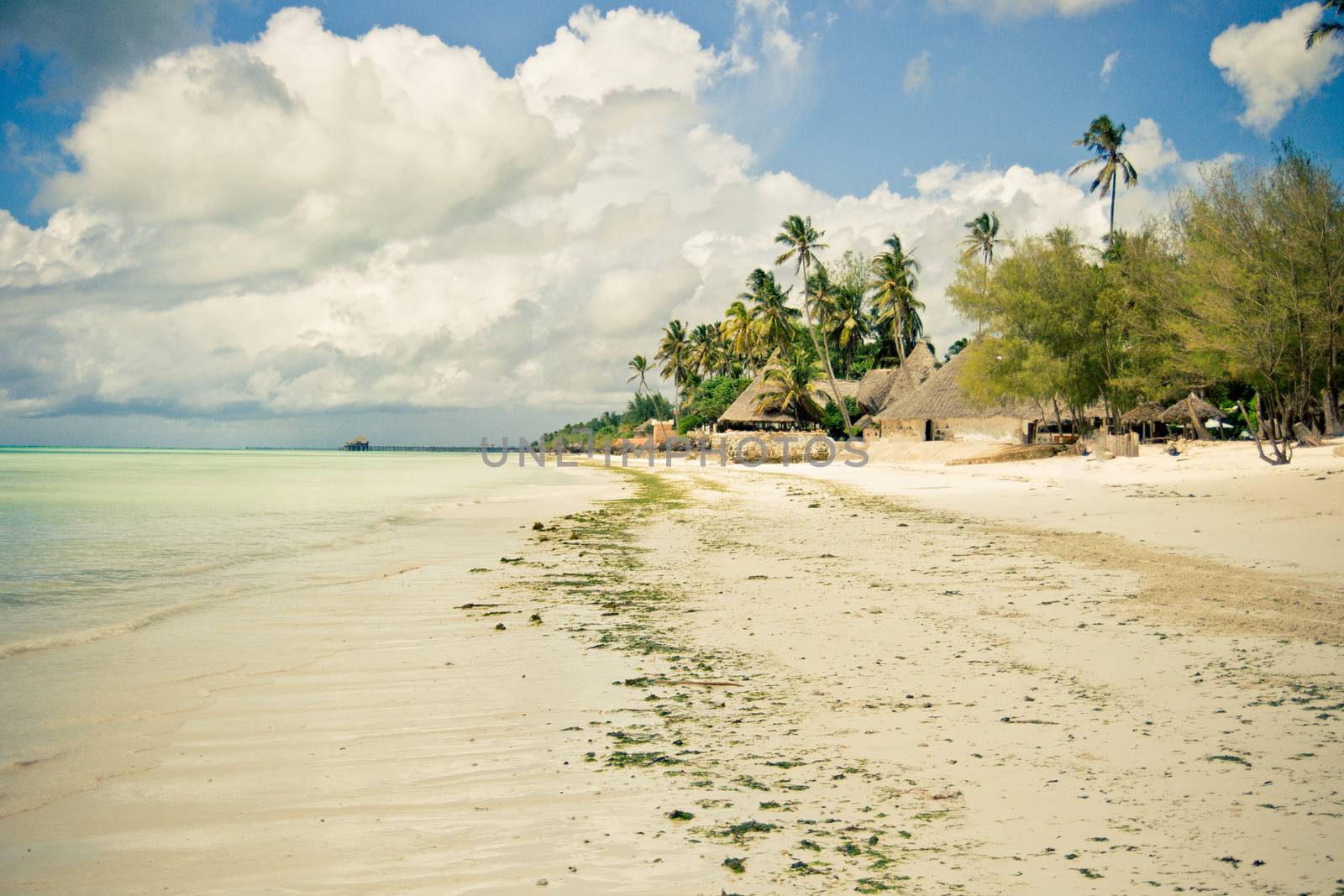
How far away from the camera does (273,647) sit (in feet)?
20.6

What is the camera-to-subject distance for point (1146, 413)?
35.7 metres

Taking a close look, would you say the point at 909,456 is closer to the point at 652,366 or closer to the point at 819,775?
the point at 819,775

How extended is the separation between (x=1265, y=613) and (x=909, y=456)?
3365cm

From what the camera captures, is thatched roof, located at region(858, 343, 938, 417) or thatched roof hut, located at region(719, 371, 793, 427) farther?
thatched roof, located at region(858, 343, 938, 417)

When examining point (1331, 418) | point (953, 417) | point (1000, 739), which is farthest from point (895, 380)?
point (1000, 739)

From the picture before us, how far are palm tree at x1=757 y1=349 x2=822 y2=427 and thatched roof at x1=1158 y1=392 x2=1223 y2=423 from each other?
20447 mm

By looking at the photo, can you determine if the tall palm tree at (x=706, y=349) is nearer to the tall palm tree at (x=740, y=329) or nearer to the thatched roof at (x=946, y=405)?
the tall palm tree at (x=740, y=329)

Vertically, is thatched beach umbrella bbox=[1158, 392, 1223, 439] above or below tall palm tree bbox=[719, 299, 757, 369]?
below

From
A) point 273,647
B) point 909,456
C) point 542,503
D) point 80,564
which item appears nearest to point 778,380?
point 909,456

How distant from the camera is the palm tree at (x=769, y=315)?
56781 mm

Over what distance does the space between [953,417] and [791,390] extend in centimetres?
1026

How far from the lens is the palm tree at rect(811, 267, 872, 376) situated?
59.4 metres

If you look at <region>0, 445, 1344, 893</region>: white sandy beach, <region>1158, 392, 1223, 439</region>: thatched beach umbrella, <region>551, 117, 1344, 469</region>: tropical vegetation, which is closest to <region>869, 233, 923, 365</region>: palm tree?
<region>551, 117, 1344, 469</region>: tropical vegetation

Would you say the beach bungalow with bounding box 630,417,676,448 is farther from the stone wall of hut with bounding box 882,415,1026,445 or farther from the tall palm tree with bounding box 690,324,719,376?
the stone wall of hut with bounding box 882,415,1026,445
